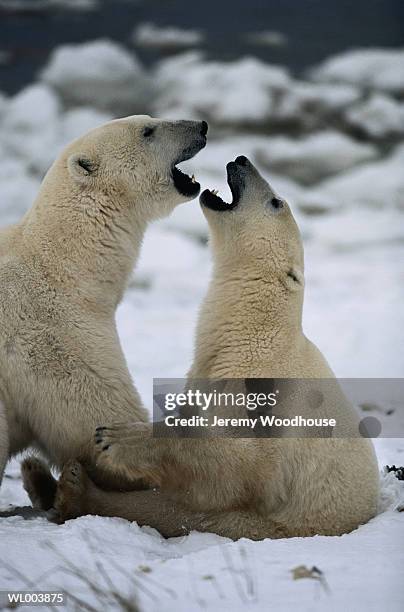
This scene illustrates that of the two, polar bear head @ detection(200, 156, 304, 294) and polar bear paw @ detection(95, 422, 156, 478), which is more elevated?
polar bear head @ detection(200, 156, 304, 294)

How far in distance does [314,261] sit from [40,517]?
37.7ft

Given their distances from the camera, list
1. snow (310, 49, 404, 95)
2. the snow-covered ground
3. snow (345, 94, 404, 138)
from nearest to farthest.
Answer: the snow-covered ground < snow (310, 49, 404, 95) < snow (345, 94, 404, 138)

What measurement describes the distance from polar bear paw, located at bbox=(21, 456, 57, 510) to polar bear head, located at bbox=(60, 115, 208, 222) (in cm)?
144

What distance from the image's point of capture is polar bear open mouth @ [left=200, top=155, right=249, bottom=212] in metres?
4.74

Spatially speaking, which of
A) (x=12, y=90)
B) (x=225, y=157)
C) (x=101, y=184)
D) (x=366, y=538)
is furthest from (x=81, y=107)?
(x=366, y=538)

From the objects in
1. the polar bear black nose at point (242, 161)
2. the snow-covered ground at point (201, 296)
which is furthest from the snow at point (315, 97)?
the polar bear black nose at point (242, 161)

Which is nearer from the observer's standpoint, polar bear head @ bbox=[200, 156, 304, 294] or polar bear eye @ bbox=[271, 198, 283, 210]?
polar bear head @ bbox=[200, 156, 304, 294]

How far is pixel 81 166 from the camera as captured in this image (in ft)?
14.6

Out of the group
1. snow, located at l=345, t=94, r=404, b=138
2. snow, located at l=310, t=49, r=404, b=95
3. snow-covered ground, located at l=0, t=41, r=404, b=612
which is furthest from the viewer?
snow, located at l=345, t=94, r=404, b=138

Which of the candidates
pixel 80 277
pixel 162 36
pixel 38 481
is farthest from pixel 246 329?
pixel 162 36

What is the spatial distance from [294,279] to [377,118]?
30.8ft

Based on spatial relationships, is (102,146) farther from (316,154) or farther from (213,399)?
(316,154)

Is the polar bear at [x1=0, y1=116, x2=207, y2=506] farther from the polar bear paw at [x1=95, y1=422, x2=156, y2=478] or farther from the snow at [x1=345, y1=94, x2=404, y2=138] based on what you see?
Result: the snow at [x1=345, y1=94, x2=404, y2=138]
